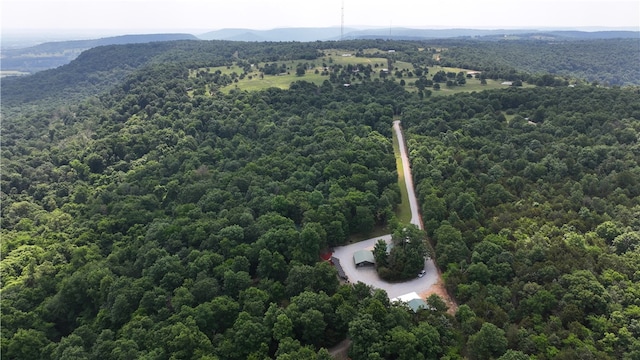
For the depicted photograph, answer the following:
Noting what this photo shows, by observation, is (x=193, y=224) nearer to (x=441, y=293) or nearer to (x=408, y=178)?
(x=441, y=293)

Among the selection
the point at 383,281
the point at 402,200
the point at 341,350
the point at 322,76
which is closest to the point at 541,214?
the point at 402,200

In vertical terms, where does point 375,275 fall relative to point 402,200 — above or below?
below

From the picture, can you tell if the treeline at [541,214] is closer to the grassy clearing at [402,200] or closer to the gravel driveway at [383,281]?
the gravel driveway at [383,281]

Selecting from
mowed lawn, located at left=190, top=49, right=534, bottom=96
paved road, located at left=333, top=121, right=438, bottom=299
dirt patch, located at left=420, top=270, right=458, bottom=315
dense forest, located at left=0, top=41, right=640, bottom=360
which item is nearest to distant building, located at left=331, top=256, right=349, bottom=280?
paved road, located at left=333, top=121, right=438, bottom=299

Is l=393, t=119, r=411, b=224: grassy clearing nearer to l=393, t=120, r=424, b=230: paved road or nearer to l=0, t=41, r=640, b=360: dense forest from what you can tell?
l=393, t=120, r=424, b=230: paved road

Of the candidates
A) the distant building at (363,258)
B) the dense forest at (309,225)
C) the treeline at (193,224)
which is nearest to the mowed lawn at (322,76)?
the dense forest at (309,225)
